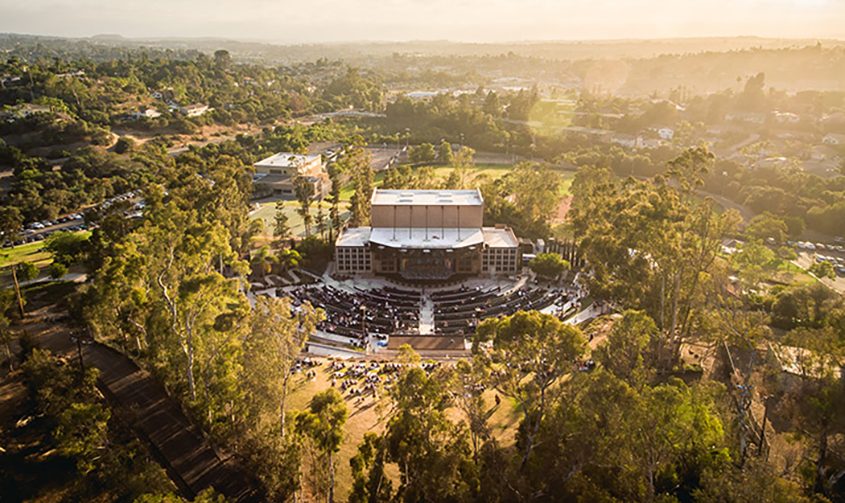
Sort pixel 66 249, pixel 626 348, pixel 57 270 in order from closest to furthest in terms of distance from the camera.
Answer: pixel 626 348
pixel 57 270
pixel 66 249

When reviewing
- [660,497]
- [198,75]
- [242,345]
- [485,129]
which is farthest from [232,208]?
[198,75]

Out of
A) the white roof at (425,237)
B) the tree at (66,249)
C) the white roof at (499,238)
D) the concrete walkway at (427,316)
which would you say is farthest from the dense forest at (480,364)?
the white roof at (425,237)

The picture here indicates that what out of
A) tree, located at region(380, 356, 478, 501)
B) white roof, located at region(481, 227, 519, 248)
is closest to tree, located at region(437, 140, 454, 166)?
white roof, located at region(481, 227, 519, 248)

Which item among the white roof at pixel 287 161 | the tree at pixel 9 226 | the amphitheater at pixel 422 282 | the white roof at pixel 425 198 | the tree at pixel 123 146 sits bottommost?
the amphitheater at pixel 422 282

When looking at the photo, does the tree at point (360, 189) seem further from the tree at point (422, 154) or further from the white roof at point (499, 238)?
the tree at point (422, 154)

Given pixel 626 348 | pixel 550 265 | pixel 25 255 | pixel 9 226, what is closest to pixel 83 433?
pixel 626 348

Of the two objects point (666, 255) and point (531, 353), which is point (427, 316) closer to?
point (666, 255)
